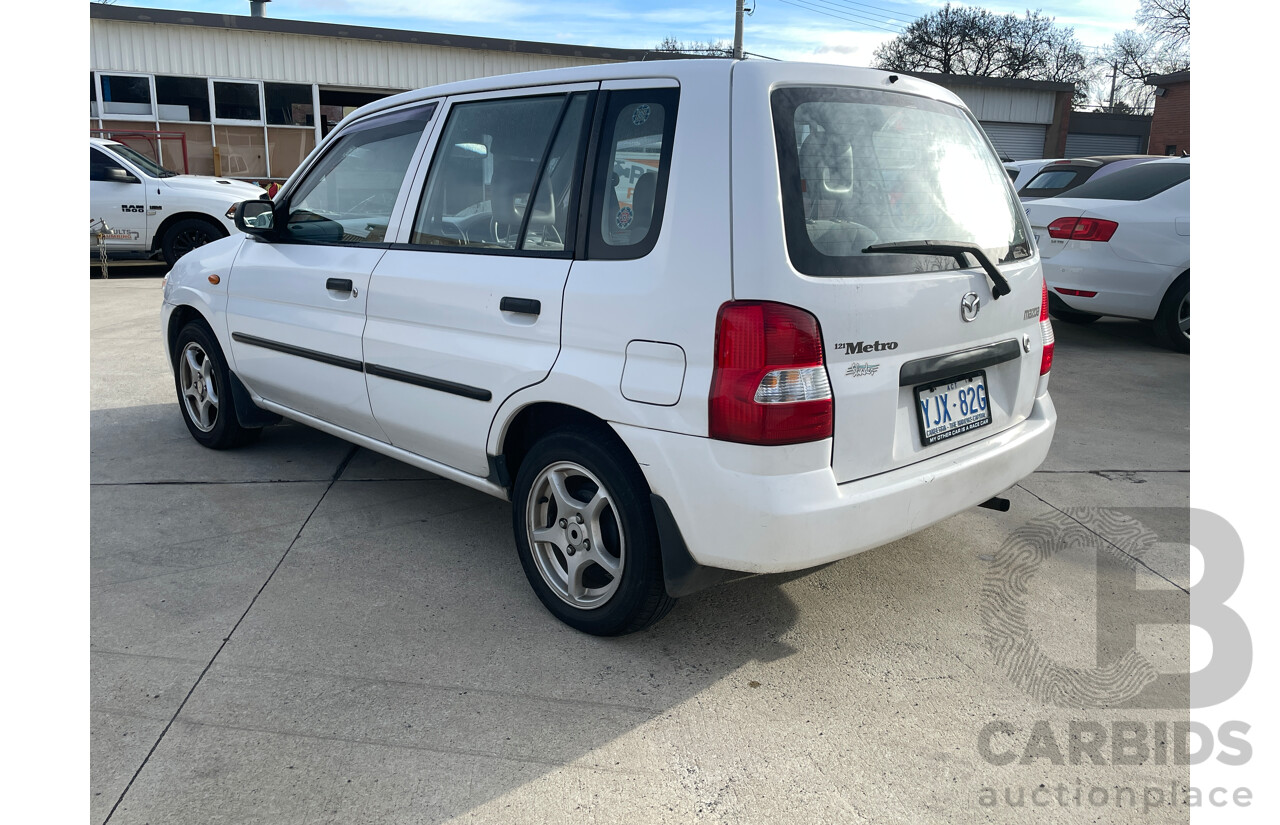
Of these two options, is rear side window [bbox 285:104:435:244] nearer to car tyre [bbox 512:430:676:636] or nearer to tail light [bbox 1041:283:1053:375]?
car tyre [bbox 512:430:676:636]

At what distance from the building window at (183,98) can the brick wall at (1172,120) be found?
27.3 meters

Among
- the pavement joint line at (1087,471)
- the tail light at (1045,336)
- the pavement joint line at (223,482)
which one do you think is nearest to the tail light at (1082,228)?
the pavement joint line at (1087,471)

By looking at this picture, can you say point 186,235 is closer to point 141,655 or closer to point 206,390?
point 206,390

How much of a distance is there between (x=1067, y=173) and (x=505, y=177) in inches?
325

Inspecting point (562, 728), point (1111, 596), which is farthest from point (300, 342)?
point (1111, 596)

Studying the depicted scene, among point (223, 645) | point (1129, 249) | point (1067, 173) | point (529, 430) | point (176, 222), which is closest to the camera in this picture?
point (223, 645)

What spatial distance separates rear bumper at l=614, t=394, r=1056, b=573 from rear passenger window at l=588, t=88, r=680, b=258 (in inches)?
23.3

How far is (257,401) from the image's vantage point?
4551mm

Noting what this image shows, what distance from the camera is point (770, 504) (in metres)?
2.42

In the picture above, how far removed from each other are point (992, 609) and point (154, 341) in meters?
7.39

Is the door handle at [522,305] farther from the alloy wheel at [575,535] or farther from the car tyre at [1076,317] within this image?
the car tyre at [1076,317]

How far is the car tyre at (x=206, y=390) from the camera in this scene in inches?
185

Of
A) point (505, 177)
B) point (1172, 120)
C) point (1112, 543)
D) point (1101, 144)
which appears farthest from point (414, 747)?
point (1101, 144)

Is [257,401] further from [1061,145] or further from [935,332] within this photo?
[1061,145]
